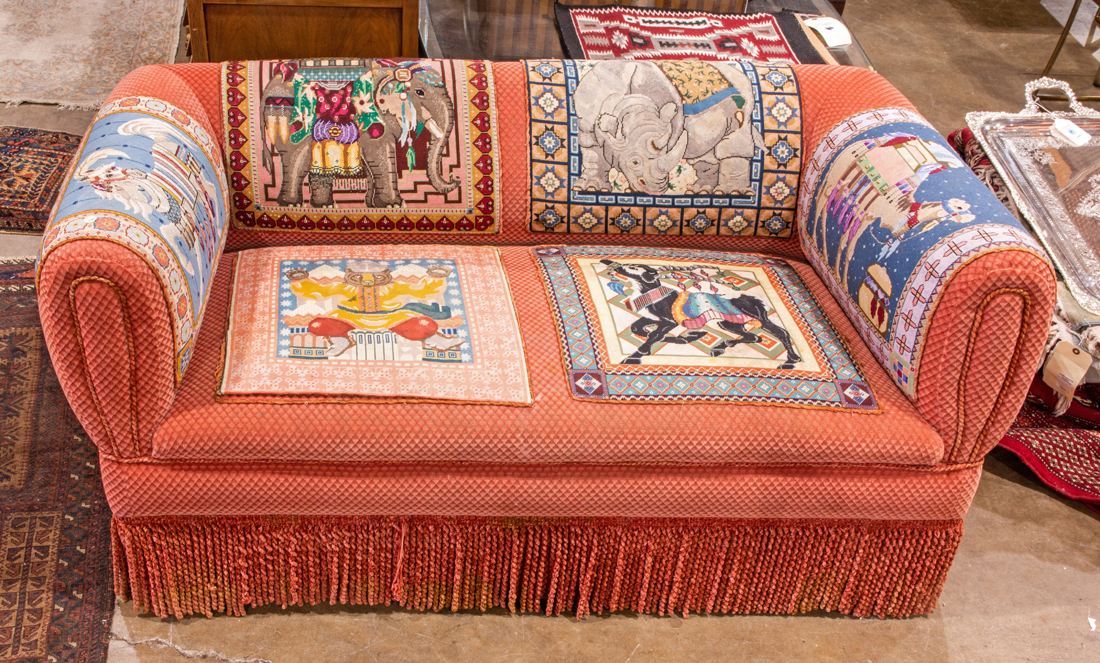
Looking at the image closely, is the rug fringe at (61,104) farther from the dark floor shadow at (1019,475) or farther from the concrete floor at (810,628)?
the dark floor shadow at (1019,475)

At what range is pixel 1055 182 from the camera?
2.70 m

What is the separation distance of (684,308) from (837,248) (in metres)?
0.35

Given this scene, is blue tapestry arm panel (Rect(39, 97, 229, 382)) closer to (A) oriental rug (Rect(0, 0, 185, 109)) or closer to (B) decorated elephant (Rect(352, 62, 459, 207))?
(B) decorated elephant (Rect(352, 62, 459, 207))

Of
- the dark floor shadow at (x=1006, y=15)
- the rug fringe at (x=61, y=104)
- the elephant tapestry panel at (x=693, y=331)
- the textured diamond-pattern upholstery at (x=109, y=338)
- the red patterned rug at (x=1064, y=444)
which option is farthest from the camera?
the dark floor shadow at (x=1006, y=15)

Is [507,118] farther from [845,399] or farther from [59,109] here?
[59,109]

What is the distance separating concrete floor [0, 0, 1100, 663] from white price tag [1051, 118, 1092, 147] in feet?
3.09

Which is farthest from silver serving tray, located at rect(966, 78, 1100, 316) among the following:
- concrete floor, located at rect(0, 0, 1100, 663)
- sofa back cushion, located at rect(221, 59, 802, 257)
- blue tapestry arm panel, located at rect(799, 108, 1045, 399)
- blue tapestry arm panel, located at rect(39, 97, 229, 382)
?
blue tapestry arm panel, located at rect(39, 97, 229, 382)

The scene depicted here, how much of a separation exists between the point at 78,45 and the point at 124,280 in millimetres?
2881

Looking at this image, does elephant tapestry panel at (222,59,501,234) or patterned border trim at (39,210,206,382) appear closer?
patterned border trim at (39,210,206,382)

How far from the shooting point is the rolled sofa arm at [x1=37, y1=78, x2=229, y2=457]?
60.3 inches

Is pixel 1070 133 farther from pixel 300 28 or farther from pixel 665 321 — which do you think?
pixel 300 28

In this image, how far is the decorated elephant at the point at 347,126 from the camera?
2.05 m

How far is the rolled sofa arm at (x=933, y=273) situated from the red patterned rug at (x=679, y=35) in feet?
3.05

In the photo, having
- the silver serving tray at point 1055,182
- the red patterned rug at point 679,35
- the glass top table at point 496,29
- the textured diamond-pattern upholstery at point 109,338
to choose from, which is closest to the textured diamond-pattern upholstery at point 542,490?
the textured diamond-pattern upholstery at point 109,338
